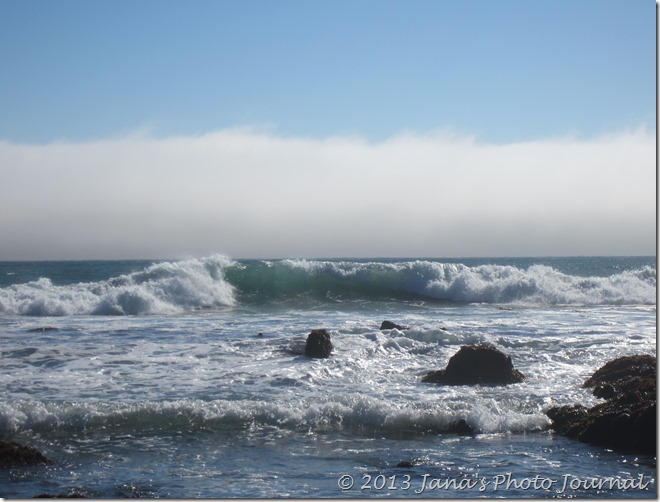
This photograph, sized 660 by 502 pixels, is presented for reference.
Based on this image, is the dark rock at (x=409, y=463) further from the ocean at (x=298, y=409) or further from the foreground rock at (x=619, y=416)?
the foreground rock at (x=619, y=416)

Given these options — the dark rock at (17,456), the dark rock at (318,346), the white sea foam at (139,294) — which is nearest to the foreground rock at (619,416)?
the dark rock at (318,346)

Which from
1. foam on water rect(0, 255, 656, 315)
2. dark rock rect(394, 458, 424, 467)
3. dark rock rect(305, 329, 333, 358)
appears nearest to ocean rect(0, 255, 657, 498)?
dark rock rect(394, 458, 424, 467)

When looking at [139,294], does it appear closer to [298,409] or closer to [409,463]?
[298,409]

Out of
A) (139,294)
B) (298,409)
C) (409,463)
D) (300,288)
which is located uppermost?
(139,294)

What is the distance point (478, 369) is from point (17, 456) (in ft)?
24.2

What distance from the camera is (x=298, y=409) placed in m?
9.90

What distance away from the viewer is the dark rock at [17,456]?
24.3 ft

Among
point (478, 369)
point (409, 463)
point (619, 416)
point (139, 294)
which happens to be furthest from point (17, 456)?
point (139, 294)

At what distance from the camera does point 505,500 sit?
21.1 ft

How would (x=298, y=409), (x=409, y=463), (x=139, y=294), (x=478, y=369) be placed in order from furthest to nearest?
(x=139, y=294)
(x=478, y=369)
(x=298, y=409)
(x=409, y=463)

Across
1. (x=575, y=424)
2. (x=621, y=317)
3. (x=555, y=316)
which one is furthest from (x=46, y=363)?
(x=621, y=317)

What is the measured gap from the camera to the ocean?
705cm

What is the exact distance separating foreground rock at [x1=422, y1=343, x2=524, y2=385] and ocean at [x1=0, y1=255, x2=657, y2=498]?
0.33 m

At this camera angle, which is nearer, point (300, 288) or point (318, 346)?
point (318, 346)
